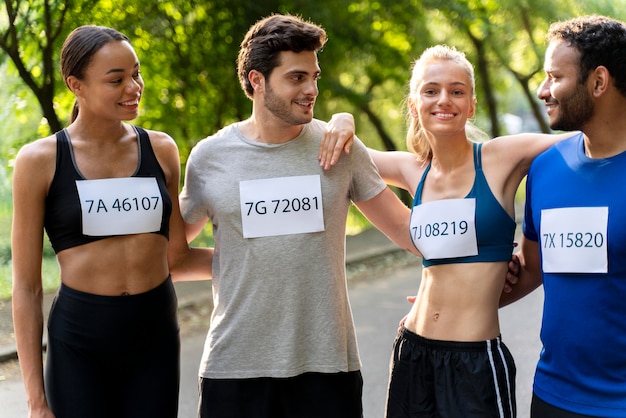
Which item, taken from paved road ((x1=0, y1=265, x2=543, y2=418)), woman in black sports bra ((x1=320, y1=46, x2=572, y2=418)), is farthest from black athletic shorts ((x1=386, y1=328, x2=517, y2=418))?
paved road ((x1=0, y1=265, x2=543, y2=418))

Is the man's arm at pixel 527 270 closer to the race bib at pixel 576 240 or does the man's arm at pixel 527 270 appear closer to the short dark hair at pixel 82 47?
the race bib at pixel 576 240

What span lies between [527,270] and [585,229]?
1.48 ft

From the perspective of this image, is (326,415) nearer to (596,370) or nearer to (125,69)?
(596,370)

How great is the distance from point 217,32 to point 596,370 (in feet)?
22.8

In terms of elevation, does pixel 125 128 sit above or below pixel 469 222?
above

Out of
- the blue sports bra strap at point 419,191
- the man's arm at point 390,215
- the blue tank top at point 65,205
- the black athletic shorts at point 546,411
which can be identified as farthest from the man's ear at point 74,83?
the black athletic shorts at point 546,411

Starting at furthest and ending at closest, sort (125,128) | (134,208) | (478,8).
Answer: (478,8) < (125,128) < (134,208)

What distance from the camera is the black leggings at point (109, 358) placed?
97.7 inches

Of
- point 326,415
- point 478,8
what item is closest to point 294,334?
point 326,415

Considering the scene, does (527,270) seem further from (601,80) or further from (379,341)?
(379,341)

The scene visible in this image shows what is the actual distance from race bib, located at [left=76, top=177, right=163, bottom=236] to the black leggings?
21 centimetres

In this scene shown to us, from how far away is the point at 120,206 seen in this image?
99.5 inches

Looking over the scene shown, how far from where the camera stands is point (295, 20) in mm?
2637

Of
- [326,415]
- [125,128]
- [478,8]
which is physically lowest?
[326,415]
